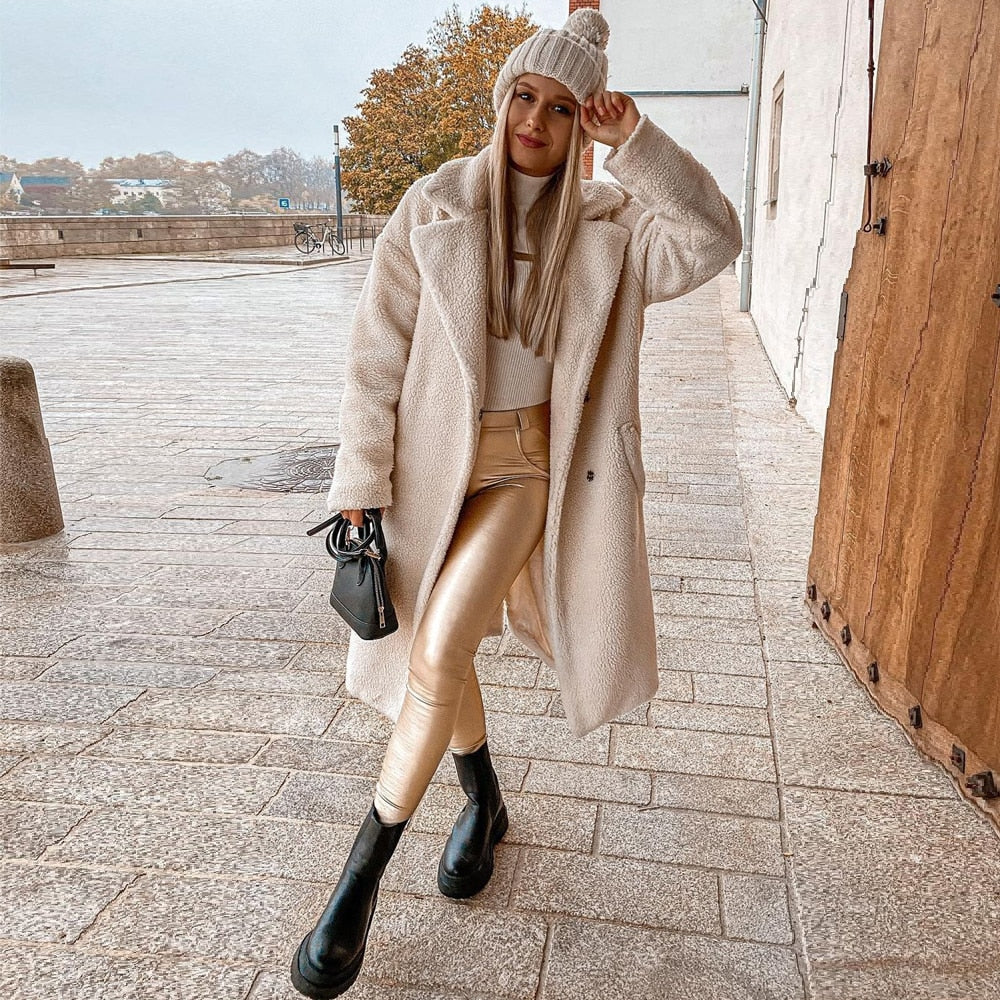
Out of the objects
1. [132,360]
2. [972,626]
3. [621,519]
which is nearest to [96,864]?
[621,519]

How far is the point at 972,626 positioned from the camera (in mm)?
2775

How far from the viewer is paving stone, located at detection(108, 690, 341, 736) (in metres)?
3.35

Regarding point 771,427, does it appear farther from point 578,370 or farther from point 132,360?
point 132,360

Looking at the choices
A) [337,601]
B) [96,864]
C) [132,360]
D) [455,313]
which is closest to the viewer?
[455,313]

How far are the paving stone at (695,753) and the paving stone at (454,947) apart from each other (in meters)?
0.84

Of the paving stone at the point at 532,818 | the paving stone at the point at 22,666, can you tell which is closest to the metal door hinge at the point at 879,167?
the paving stone at the point at 532,818

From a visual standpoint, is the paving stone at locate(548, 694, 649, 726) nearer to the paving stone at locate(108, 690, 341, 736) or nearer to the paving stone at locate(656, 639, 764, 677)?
the paving stone at locate(656, 639, 764, 677)

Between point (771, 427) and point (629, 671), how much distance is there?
538 cm

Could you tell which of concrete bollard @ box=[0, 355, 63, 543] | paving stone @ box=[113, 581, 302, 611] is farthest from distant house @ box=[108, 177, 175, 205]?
paving stone @ box=[113, 581, 302, 611]

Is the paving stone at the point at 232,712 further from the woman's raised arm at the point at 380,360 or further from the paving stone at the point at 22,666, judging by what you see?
the woman's raised arm at the point at 380,360

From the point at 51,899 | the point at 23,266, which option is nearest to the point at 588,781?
the point at 51,899

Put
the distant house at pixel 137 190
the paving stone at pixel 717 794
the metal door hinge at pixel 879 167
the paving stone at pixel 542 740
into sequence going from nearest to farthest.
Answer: the paving stone at pixel 717 794, the paving stone at pixel 542 740, the metal door hinge at pixel 879 167, the distant house at pixel 137 190

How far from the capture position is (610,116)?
222cm

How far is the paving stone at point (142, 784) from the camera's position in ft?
9.55
